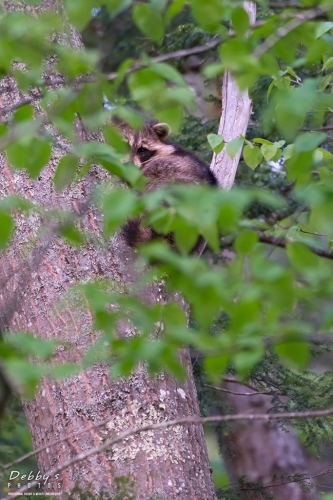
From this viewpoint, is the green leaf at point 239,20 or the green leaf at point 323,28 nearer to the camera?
the green leaf at point 239,20

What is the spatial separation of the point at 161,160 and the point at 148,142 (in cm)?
37

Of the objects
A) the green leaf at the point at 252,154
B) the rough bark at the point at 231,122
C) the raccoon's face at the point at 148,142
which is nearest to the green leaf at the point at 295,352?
the green leaf at the point at 252,154

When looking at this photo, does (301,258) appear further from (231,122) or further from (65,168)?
(231,122)

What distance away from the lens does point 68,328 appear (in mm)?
3943

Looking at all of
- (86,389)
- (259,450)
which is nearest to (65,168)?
(86,389)

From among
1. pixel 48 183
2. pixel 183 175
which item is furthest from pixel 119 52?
pixel 48 183

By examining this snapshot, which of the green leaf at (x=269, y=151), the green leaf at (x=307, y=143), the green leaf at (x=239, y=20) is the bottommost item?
the green leaf at (x=269, y=151)

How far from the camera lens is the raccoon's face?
20.3 feet

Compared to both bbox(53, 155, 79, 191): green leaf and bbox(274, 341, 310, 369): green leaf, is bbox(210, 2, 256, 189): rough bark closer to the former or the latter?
bbox(53, 155, 79, 191): green leaf

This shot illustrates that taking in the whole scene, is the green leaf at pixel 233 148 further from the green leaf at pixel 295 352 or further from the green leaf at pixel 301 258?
the green leaf at pixel 295 352

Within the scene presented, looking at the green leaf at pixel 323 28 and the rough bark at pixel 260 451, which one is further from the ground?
the green leaf at pixel 323 28

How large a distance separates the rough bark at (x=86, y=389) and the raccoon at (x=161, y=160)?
827mm

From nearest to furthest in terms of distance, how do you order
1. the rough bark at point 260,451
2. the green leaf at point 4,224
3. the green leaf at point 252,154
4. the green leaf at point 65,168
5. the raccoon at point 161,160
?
the green leaf at point 4,224 → the green leaf at point 65,168 → the green leaf at point 252,154 → the raccoon at point 161,160 → the rough bark at point 260,451

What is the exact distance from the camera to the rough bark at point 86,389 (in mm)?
3662
